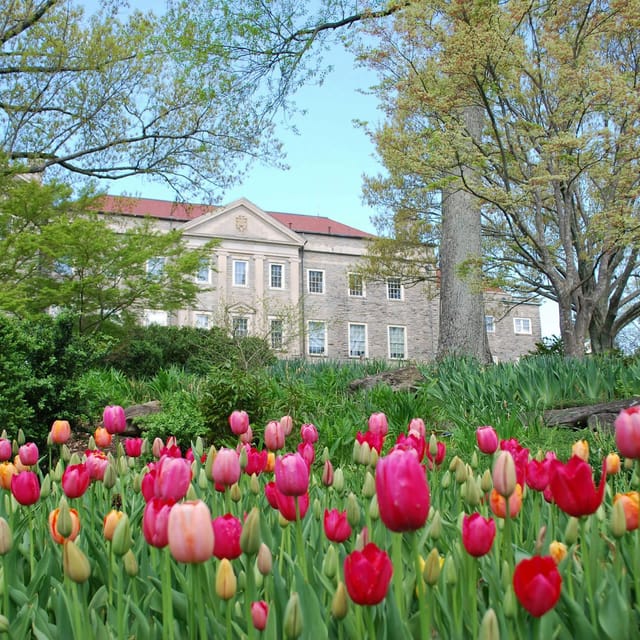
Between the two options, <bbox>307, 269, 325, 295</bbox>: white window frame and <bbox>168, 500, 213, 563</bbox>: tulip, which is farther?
<bbox>307, 269, 325, 295</bbox>: white window frame

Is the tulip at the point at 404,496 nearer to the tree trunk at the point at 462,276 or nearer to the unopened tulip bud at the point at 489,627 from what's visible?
the unopened tulip bud at the point at 489,627

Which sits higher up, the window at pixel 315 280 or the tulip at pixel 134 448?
the window at pixel 315 280

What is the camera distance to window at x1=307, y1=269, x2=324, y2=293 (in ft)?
114

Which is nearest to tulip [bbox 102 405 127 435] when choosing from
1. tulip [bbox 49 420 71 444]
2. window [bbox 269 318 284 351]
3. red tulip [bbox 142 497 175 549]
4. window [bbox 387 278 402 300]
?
tulip [bbox 49 420 71 444]

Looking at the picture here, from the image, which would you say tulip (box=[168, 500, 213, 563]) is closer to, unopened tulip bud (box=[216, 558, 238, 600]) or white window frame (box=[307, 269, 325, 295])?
unopened tulip bud (box=[216, 558, 238, 600])

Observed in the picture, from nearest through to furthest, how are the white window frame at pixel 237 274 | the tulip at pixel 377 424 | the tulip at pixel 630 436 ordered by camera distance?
the tulip at pixel 630 436 → the tulip at pixel 377 424 → the white window frame at pixel 237 274

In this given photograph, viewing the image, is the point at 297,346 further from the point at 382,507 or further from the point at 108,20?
the point at 382,507

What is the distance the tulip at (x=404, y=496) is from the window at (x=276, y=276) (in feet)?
109

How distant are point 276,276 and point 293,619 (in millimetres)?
33696

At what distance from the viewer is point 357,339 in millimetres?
35281

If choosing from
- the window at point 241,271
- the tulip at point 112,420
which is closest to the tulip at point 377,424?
the tulip at point 112,420

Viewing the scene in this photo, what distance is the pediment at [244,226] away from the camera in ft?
108

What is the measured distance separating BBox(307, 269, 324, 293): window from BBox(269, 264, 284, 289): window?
1.62 m

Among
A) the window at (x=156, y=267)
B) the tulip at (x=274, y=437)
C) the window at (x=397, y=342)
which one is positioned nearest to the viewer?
the tulip at (x=274, y=437)
